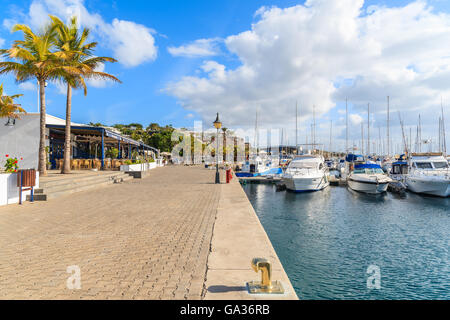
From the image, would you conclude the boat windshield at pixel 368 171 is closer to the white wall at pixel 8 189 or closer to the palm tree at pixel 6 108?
the white wall at pixel 8 189

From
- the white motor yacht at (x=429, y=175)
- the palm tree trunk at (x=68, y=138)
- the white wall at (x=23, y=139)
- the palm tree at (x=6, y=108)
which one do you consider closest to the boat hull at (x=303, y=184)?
the white motor yacht at (x=429, y=175)

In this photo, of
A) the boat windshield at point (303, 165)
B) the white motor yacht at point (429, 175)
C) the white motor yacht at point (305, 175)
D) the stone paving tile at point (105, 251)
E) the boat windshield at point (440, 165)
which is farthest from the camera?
the boat windshield at point (303, 165)

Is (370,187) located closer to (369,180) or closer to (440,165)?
(369,180)

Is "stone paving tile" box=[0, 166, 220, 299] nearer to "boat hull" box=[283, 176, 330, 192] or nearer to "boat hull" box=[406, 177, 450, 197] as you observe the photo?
"boat hull" box=[283, 176, 330, 192]

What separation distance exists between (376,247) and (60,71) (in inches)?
803

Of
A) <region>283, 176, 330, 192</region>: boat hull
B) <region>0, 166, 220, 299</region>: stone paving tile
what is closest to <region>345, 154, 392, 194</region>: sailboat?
<region>283, 176, 330, 192</region>: boat hull

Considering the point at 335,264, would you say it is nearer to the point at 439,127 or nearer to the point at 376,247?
the point at 376,247

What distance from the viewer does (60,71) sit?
667 inches

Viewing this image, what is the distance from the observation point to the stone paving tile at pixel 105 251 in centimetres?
368

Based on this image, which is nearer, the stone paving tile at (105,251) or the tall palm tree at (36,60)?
the stone paving tile at (105,251)

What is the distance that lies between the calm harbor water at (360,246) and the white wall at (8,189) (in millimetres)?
10912

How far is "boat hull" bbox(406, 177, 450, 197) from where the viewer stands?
70.8 ft
